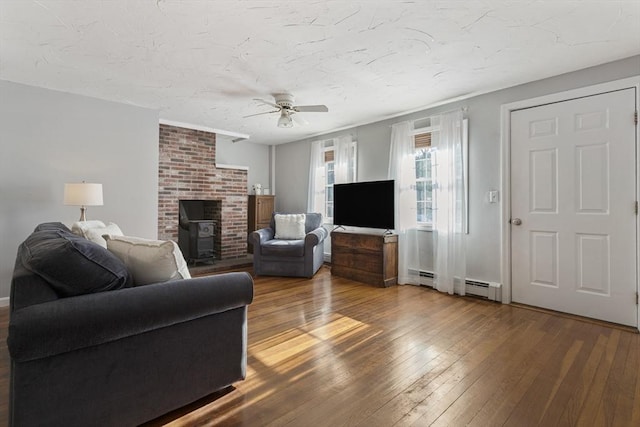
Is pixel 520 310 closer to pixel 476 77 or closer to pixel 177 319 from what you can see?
pixel 476 77

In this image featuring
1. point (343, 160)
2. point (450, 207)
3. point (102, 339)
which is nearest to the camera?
point (102, 339)

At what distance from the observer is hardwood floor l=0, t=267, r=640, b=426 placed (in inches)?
63.8

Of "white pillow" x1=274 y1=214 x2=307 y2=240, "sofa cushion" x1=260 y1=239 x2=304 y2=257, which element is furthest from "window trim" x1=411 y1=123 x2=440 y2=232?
"white pillow" x1=274 y1=214 x2=307 y2=240

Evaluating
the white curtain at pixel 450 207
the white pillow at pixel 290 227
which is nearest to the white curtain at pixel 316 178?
the white pillow at pixel 290 227

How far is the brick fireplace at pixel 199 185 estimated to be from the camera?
5.14 meters

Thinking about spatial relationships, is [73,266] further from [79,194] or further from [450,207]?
[450,207]

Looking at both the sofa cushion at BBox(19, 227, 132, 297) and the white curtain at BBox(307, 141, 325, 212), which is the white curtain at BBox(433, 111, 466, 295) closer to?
the white curtain at BBox(307, 141, 325, 212)

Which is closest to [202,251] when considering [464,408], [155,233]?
[155,233]

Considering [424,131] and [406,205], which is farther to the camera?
[406,205]

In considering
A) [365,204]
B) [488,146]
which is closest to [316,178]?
[365,204]

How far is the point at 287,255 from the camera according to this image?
471 cm

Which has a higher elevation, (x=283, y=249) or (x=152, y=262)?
(x=152, y=262)

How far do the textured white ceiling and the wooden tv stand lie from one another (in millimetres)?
1897

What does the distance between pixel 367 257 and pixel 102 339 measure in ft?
11.3
